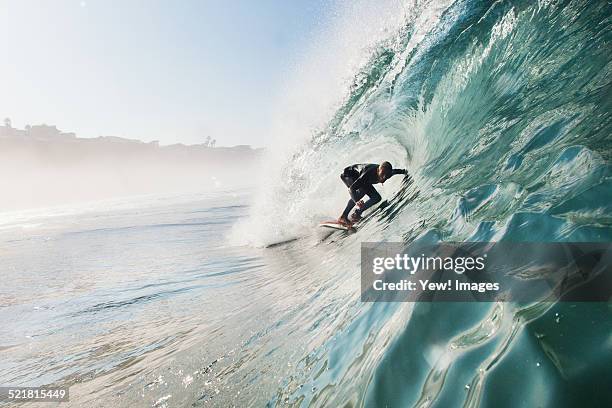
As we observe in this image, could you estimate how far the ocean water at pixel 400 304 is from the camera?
1625 mm

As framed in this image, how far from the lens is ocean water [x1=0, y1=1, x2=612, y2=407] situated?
1625 mm

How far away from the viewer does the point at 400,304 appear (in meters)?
2.43

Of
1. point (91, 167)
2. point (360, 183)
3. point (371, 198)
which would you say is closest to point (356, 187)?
point (360, 183)

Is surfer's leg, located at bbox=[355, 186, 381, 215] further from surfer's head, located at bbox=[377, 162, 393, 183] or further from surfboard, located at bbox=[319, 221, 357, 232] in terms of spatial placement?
surfer's head, located at bbox=[377, 162, 393, 183]

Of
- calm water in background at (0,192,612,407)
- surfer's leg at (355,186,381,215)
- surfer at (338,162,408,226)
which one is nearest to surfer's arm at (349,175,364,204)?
surfer at (338,162,408,226)

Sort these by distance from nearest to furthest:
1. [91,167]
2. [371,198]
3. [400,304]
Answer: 1. [400,304]
2. [371,198]
3. [91,167]

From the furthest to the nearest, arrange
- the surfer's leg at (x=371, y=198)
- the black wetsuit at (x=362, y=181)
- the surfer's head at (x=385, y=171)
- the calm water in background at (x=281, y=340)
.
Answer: the surfer's leg at (x=371, y=198) → the black wetsuit at (x=362, y=181) → the surfer's head at (x=385, y=171) → the calm water in background at (x=281, y=340)

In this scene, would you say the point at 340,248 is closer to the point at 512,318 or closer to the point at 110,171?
the point at 512,318

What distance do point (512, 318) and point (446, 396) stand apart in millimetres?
493

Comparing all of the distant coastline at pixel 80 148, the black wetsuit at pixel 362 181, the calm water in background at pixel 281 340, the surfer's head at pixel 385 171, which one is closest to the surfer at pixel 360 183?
the black wetsuit at pixel 362 181

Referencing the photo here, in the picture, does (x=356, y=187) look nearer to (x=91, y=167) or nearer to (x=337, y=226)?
(x=337, y=226)

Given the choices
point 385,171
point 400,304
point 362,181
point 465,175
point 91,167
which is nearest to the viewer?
point 400,304

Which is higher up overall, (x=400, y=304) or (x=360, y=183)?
(x=360, y=183)

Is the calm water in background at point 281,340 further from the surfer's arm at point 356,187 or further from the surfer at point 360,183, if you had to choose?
the surfer's arm at point 356,187
